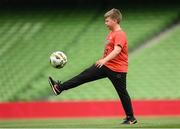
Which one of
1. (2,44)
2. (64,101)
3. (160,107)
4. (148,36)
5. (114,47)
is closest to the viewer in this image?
(114,47)

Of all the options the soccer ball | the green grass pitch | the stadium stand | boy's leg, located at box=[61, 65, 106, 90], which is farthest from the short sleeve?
the stadium stand

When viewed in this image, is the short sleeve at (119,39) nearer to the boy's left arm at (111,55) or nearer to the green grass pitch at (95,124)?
the boy's left arm at (111,55)

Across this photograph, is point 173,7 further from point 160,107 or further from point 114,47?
point 114,47

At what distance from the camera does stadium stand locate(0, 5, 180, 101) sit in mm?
16797

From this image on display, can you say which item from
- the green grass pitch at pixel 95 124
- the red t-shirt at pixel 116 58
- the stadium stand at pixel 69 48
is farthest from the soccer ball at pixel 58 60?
the stadium stand at pixel 69 48

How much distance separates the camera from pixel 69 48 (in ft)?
61.1

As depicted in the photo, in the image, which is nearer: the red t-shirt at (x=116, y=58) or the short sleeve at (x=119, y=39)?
the short sleeve at (x=119, y=39)

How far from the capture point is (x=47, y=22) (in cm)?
1994

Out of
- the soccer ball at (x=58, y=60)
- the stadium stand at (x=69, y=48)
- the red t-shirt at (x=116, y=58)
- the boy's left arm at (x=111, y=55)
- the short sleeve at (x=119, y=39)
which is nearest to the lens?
the boy's left arm at (x=111, y=55)

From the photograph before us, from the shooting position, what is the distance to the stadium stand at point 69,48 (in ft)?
55.1

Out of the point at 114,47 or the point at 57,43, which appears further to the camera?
the point at 57,43

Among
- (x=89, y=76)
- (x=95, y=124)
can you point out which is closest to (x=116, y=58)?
(x=89, y=76)

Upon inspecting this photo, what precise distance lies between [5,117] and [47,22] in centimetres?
523

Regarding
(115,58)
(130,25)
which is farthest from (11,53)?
(115,58)
